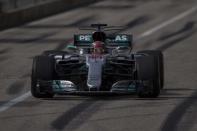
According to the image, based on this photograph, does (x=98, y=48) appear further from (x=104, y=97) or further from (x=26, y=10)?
(x=26, y=10)

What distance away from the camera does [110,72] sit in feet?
46.2

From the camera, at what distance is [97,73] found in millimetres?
13789

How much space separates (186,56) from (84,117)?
31.7ft

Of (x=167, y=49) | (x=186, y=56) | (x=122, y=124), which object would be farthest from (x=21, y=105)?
(x=167, y=49)

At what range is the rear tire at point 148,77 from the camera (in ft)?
45.1

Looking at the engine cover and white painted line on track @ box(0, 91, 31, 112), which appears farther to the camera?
the engine cover

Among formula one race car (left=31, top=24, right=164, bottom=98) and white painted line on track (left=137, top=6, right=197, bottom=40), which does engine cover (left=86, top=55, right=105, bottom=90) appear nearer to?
formula one race car (left=31, top=24, right=164, bottom=98)

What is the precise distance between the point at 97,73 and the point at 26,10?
19.8 metres

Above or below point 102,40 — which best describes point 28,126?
below

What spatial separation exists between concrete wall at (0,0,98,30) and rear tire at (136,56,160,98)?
16904 mm

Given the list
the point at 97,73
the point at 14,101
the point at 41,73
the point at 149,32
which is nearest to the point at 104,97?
the point at 97,73

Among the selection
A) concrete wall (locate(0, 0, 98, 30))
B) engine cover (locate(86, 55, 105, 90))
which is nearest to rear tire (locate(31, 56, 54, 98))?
engine cover (locate(86, 55, 105, 90))

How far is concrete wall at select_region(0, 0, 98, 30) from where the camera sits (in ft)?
102

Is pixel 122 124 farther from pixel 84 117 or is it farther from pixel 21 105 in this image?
pixel 21 105
